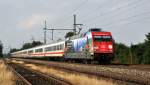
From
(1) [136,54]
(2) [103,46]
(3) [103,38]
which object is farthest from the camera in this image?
(1) [136,54]

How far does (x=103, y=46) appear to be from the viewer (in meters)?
37.3

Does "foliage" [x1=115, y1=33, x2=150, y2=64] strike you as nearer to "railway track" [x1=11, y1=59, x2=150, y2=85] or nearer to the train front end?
the train front end

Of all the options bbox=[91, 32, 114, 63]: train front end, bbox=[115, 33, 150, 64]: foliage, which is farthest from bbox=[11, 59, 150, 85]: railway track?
bbox=[115, 33, 150, 64]: foliage

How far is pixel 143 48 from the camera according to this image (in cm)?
4753

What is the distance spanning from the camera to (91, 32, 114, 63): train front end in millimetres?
36672

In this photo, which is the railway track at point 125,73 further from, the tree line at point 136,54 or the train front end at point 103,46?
the tree line at point 136,54

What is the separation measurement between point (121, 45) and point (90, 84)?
40.5m

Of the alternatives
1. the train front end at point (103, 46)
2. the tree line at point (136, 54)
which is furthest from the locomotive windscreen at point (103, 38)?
the tree line at point (136, 54)

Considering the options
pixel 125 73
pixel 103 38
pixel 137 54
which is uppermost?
pixel 103 38

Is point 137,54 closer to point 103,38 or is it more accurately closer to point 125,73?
point 103,38

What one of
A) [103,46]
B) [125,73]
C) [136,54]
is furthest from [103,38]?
[125,73]

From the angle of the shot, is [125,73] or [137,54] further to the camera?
[137,54]

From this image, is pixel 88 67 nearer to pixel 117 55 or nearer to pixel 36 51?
pixel 117 55

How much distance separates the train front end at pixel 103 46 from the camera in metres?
36.7
